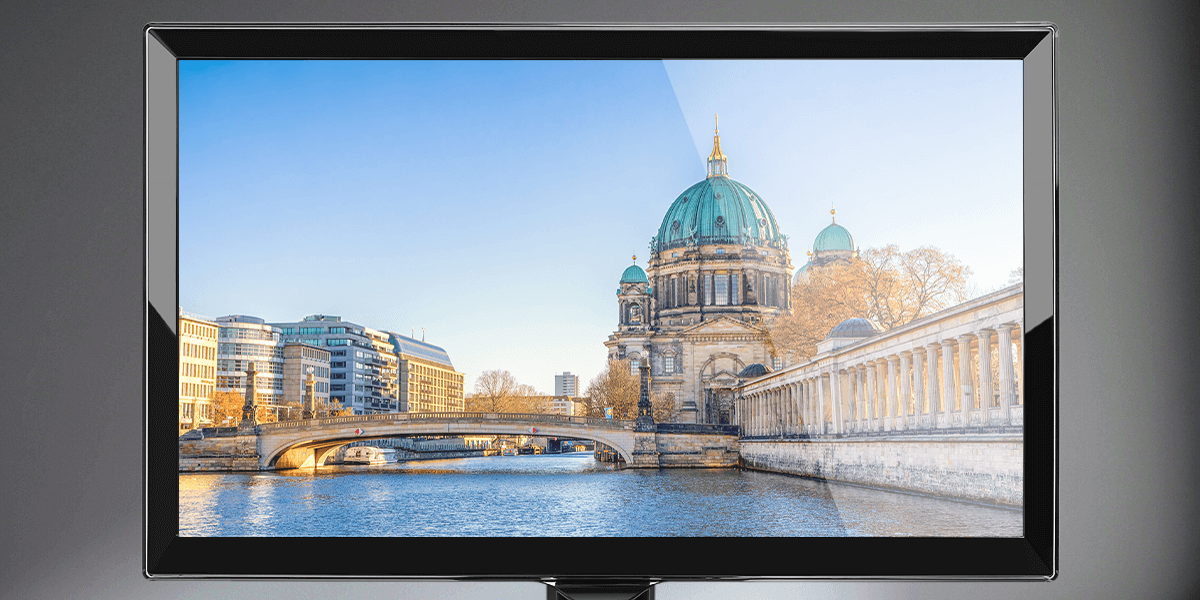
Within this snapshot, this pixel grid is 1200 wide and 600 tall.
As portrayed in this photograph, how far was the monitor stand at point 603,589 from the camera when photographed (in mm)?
2262

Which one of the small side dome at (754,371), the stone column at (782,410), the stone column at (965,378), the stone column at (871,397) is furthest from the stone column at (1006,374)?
the small side dome at (754,371)

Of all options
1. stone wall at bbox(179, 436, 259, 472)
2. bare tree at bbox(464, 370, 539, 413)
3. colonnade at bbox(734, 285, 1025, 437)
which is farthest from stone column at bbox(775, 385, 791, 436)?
stone wall at bbox(179, 436, 259, 472)

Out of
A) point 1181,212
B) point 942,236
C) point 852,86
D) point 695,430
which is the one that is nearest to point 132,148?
point 695,430

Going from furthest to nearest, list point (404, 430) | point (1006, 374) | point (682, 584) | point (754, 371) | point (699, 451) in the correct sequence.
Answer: point (682, 584)
point (404, 430)
point (699, 451)
point (754, 371)
point (1006, 374)

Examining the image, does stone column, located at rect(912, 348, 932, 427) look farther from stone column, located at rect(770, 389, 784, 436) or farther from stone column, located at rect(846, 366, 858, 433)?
stone column, located at rect(770, 389, 784, 436)

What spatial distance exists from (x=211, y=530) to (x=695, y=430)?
5.11 ft

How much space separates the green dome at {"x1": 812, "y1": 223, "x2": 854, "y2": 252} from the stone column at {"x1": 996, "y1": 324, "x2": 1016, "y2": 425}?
1.73 feet

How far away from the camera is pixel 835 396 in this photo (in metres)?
2.79

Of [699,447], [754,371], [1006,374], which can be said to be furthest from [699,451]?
[1006,374]

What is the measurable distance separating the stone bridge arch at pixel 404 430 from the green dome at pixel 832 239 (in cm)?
87

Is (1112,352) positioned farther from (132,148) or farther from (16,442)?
(16,442)

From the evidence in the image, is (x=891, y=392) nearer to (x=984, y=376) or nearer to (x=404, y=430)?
(x=984, y=376)

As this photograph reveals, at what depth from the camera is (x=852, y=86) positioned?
2.66 meters

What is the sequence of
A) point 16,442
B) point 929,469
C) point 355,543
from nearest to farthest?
point 355,543
point 929,469
point 16,442
